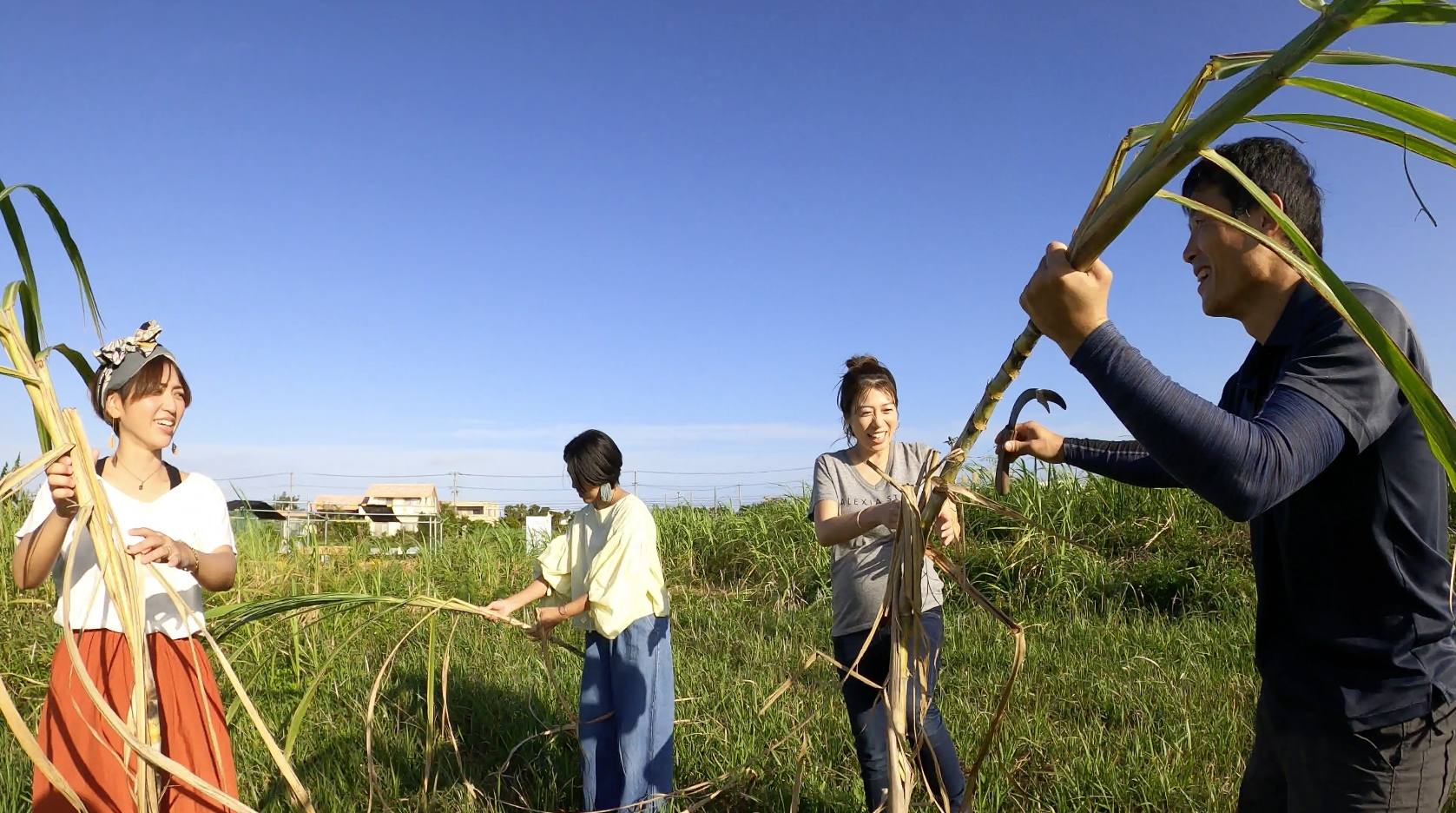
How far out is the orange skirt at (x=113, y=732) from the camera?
74.5 inches

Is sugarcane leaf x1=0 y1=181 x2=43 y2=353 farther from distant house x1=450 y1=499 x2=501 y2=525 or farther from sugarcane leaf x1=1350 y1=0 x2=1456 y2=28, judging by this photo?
distant house x1=450 y1=499 x2=501 y2=525

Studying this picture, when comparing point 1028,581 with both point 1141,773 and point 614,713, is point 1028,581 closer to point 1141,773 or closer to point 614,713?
point 1141,773

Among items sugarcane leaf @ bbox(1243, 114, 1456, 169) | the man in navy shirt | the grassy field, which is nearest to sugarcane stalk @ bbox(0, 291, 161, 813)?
the grassy field

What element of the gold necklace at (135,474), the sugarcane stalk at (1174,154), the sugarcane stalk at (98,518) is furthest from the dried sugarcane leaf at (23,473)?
the sugarcane stalk at (1174,154)

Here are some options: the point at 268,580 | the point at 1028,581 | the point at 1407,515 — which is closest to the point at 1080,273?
the point at 1407,515

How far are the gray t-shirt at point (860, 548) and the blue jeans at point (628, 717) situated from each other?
597mm

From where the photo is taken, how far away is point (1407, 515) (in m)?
1.25

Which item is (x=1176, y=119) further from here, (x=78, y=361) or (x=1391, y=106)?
(x=78, y=361)

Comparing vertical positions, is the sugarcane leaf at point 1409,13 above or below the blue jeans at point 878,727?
above

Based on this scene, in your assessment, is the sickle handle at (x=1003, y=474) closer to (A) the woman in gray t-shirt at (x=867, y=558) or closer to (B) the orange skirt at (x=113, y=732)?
(A) the woman in gray t-shirt at (x=867, y=558)

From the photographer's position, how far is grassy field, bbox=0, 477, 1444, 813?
9.57 ft

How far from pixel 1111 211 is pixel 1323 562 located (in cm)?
78

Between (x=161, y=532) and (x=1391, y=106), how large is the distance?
241cm

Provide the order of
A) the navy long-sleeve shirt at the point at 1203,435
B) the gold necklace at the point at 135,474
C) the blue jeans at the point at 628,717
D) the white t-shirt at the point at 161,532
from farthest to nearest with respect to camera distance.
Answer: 1. the blue jeans at the point at 628,717
2. the gold necklace at the point at 135,474
3. the white t-shirt at the point at 161,532
4. the navy long-sleeve shirt at the point at 1203,435
